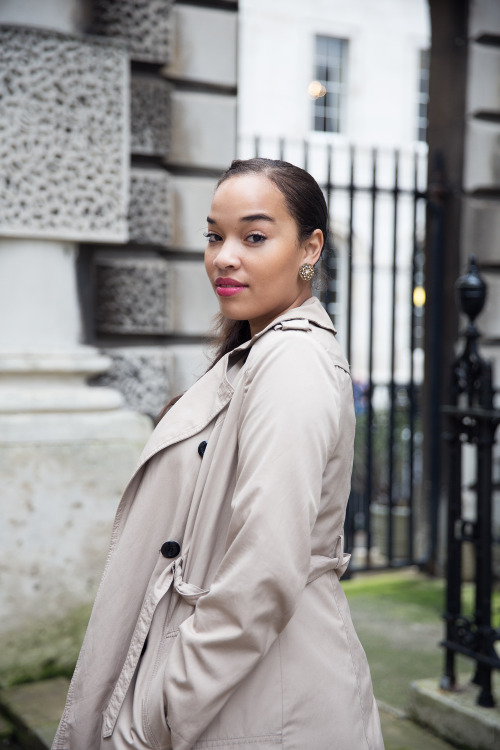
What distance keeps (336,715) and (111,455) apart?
7.56 feet

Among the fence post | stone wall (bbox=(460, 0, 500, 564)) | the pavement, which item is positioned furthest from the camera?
stone wall (bbox=(460, 0, 500, 564))

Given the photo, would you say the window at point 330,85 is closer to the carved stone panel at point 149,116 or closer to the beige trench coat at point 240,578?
the carved stone panel at point 149,116

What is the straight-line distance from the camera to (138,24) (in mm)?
3908

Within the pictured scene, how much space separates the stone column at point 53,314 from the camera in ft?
11.4

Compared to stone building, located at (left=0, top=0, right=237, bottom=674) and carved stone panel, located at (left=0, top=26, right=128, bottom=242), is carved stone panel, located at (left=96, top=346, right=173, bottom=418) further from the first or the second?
carved stone panel, located at (left=0, top=26, right=128, bottom=242)

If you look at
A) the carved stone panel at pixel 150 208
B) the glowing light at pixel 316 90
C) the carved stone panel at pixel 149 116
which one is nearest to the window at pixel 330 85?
the glowing light at pixel 316 90

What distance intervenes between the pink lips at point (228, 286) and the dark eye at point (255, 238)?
8cm

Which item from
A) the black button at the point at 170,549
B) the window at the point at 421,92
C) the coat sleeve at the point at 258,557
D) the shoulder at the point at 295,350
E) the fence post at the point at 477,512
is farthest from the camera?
the window at the point at 421,92

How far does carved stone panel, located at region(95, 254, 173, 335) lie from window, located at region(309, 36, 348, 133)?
15118 mm

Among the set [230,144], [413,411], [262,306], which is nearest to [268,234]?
[262,306]

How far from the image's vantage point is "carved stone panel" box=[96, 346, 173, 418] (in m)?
3.99

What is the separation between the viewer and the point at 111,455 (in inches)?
143

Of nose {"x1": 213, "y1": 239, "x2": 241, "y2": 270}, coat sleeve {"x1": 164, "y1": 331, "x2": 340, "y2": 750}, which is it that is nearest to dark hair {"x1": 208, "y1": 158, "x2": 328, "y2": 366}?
nose {"x1": 213, "y1": 239, "x2": 241, "y2": 270}

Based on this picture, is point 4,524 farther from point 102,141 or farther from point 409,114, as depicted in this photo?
point 409,114
